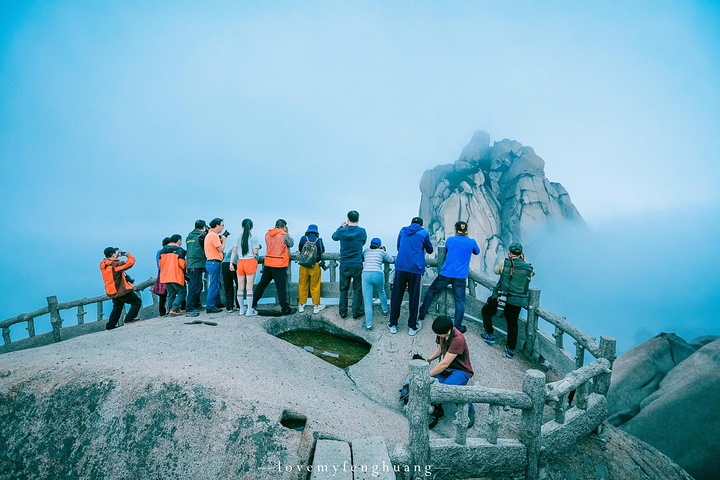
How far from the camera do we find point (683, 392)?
10.4m

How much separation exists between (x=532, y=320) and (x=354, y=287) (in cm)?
435

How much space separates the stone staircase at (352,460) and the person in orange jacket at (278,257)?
4.64 meters

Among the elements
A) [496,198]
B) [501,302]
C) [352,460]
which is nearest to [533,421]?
[352,460]

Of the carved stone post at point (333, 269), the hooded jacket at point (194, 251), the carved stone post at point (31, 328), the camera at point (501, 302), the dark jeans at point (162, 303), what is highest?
the hooded jacket at point (194, 251)

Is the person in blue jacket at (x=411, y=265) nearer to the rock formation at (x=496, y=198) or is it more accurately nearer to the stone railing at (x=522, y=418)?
the stone railing at (x=522, y=418)

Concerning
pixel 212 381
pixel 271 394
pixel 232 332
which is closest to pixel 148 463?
pixel 212 381

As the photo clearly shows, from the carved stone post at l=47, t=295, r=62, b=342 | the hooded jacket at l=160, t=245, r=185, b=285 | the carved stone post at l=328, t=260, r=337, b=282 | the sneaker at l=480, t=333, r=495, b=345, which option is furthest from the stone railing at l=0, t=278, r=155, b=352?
the sneaker at l=480, t=333, r=495, b=345

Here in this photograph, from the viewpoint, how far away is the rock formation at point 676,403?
9.13m

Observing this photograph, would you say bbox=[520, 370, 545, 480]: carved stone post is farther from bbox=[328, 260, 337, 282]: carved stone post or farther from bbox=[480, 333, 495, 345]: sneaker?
bbox=[328, 260, 337, 282]: carved stone post

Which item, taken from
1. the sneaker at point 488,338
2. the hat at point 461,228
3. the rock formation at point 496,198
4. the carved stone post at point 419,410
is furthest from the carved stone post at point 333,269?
the rock formation at point 496,198

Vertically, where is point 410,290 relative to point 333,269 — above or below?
below

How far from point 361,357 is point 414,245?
309 centimetres

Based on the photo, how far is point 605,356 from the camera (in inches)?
195

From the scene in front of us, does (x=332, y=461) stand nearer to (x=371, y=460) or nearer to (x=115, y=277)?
(x=371, y=460)
